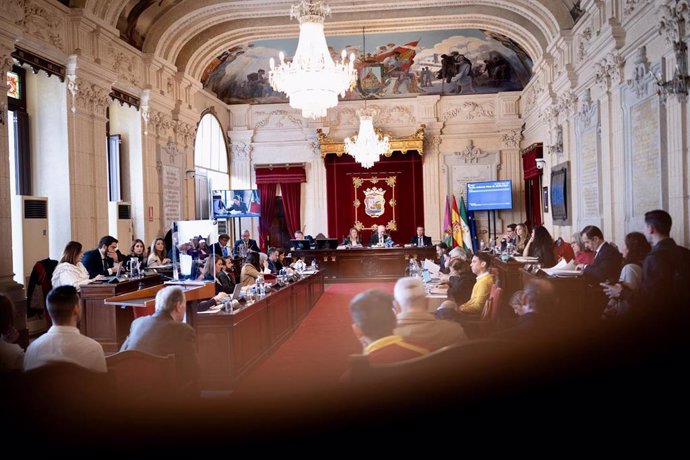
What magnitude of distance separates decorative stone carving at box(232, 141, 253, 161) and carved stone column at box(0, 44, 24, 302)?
31.8 feet

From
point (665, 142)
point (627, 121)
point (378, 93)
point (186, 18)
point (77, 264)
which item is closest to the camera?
point (665, 142)

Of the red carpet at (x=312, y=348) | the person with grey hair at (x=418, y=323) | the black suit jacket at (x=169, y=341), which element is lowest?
the red carpet at (x=312, y=348)

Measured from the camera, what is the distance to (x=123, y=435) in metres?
1.46

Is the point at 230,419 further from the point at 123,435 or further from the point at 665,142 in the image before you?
the point at 665,142

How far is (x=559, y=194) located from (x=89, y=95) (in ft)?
29.9

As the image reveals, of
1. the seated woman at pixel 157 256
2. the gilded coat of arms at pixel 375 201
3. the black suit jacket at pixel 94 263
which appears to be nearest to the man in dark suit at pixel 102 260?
the black suit jacket at pixel 94 263

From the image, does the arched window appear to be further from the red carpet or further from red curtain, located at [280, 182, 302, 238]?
the red carpet

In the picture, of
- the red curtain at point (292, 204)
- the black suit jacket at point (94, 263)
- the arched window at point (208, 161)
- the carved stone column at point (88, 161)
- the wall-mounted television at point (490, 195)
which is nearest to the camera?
the black suit jacket at point (94, 263)

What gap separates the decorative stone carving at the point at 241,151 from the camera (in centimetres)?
1667

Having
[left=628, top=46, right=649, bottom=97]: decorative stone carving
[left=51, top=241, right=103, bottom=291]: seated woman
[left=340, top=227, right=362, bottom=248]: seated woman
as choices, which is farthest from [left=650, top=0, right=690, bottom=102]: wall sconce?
[left=340, top=227, right=362, bottom=248]: seated woman

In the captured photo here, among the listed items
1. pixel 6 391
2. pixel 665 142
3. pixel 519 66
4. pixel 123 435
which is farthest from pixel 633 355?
pixel 519 66

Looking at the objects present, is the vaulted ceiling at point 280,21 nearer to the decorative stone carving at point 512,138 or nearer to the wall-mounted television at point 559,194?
the wall-mounted television at point 559,194

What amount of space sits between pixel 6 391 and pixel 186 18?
11.0 metres

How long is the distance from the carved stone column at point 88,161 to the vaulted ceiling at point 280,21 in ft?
5.27
